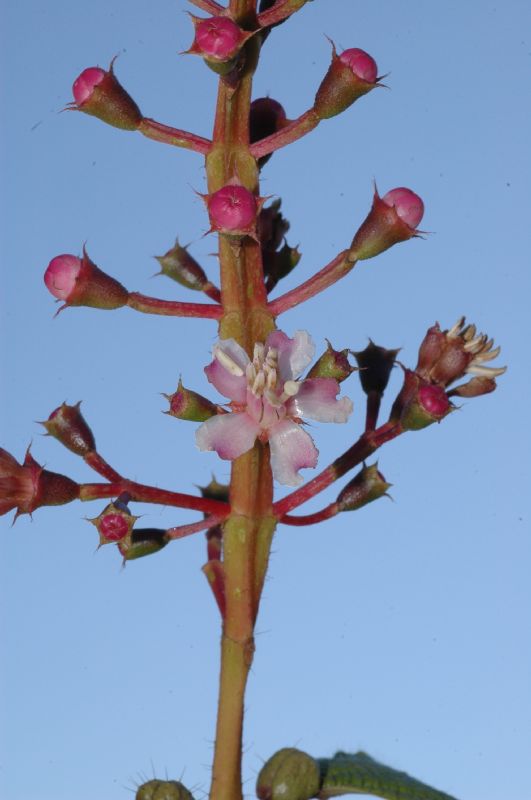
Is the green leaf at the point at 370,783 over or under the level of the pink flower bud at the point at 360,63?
under

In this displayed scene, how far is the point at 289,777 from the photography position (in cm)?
287

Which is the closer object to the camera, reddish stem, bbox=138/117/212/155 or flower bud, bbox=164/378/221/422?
flower bud, bbox=164/378/221/422

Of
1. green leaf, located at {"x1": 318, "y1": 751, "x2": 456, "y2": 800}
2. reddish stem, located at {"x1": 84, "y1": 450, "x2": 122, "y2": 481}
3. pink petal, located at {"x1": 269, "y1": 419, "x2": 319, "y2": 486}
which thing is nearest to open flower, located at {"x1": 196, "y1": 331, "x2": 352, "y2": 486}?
pink petal, located at {"x1": 269, "y1": 419, "x2": 319, "y2": 486}

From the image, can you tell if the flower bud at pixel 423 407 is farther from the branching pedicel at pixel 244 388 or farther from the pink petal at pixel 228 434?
the pink petal at pixel 228 434

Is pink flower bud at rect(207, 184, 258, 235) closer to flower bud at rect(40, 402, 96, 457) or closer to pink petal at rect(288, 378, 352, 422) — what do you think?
pink petal at rect(288, 378, 352, 422)

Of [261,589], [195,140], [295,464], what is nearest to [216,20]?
[195,140]

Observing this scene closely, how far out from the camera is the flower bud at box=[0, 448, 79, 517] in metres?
2.76

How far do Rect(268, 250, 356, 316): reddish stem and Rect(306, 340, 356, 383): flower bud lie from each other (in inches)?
5.1

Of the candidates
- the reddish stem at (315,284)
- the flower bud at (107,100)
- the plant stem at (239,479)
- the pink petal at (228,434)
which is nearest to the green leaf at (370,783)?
the plant stem at (239,479)

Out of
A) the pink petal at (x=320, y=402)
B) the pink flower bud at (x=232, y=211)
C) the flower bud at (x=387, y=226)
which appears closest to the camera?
the pink flower bud at (x=232, y=211)

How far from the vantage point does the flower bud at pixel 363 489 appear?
2776 millimetres

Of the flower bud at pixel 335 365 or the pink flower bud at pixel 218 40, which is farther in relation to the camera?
the flower bud at pixel 335 365

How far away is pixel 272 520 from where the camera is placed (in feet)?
9.02

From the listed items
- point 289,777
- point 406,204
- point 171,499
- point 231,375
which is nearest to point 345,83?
point 406,204
